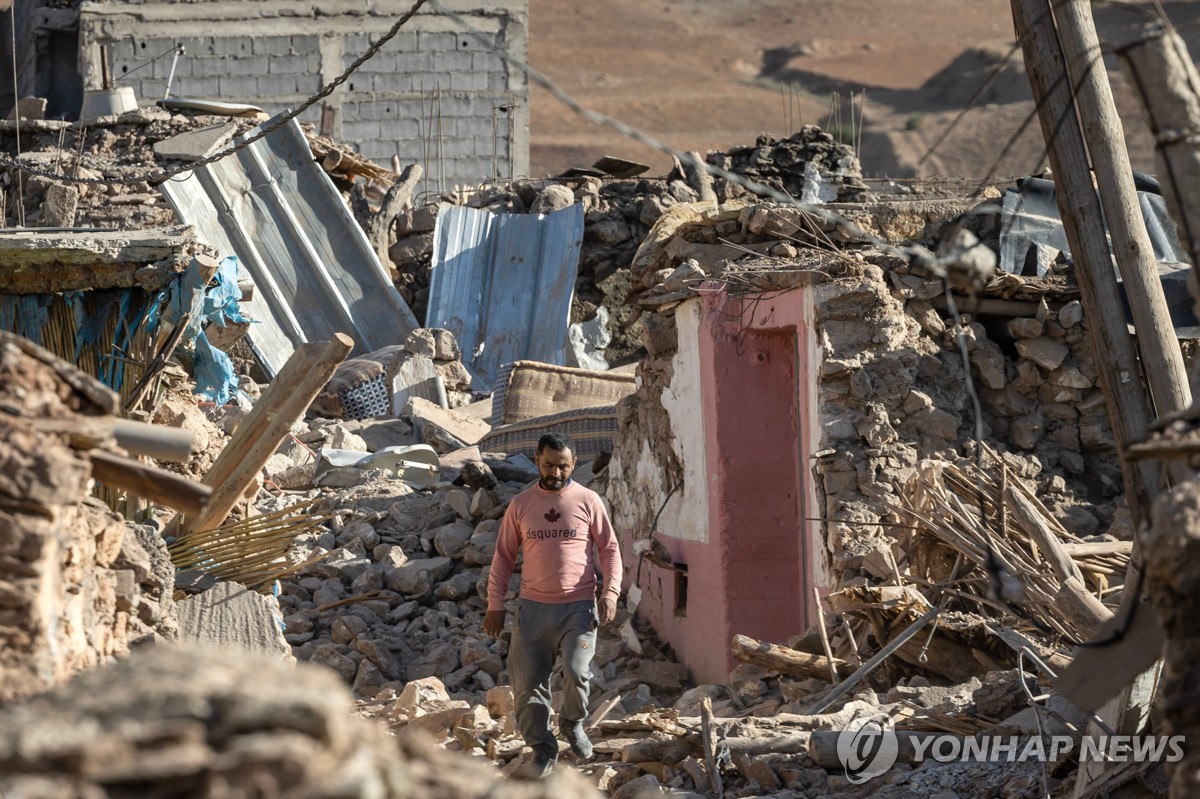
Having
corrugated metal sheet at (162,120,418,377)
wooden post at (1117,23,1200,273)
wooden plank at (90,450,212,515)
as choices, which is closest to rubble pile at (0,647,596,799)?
wooden plank at (90,450,212,515)

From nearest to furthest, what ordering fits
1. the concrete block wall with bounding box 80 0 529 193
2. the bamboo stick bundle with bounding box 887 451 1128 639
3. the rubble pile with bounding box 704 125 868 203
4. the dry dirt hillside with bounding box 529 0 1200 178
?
1. the bamboo stick bundle with bounding box 887 451 1128 639
2. the rubble pile with bounding box 704 125 868 203
3. the concrete block wall with bounding box 80 0 529 193
4. the dry dirt hillside with bounding box 529 0 1200 178

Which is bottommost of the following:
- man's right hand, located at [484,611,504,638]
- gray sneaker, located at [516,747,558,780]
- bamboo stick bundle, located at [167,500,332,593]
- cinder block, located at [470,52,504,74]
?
gray sneaker, located at [516,747,558,780]

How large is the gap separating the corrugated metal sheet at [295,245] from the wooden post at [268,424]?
31.1 feet

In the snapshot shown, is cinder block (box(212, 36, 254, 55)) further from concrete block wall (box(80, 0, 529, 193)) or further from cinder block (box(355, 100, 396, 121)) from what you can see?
cinder block (box(355, 100, 396, 121))

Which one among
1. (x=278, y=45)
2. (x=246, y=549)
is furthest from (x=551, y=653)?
(x=278, y=45)

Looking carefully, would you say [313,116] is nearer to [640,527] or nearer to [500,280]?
[500,280]

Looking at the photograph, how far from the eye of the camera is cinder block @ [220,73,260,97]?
1852 cm

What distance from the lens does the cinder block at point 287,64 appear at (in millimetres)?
18547

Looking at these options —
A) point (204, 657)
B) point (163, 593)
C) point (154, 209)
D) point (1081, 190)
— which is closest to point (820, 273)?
point (1081, 190)

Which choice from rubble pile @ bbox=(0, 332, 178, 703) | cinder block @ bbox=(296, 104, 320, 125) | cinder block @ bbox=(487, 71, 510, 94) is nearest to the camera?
rubble pile @ bbox=(0, 332, 178, 703)

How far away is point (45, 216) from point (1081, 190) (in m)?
11.5

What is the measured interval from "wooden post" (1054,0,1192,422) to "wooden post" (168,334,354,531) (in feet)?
10.4

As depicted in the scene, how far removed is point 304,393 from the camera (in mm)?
5953

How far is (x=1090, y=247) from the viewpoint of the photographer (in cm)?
604
